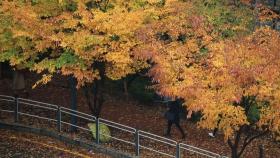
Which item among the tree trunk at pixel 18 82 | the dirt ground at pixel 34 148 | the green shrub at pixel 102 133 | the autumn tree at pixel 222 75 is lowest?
the dirt ground at pixel 34 148

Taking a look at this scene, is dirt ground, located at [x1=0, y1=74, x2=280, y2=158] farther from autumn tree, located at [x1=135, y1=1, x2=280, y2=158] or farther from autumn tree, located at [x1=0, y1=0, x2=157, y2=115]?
autumn tree, located at [x1=135, y1=1, x2=280, y2=158]

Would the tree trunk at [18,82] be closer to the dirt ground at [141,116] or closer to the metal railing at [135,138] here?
the dirt ground at [141,116]

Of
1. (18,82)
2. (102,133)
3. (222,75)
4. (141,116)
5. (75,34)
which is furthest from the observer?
(18,82)

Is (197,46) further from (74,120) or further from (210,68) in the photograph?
(74,120)

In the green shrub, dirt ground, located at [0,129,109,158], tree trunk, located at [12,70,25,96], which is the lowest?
dirt ground, located at [0,129,109,158]

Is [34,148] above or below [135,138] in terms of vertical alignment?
below

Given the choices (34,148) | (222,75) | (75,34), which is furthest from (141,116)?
(222,75)

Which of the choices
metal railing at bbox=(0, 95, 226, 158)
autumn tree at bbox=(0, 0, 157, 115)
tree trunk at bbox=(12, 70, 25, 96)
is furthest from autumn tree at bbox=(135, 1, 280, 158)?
tree trunk at bbox=(12, 70, 25, 96)

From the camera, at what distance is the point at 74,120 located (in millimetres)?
18938

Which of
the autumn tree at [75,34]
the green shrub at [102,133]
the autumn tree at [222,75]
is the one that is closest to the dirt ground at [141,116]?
the green shrub at [102,133]

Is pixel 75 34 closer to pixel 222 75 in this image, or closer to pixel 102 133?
pixel 102 133

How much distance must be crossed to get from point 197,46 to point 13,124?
8539mm

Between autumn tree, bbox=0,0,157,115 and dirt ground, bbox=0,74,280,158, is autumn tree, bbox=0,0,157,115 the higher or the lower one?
the higher one

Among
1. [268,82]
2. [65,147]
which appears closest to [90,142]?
[65,147]
